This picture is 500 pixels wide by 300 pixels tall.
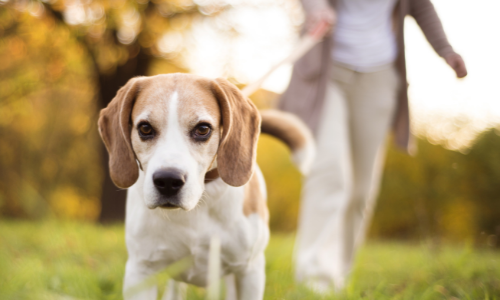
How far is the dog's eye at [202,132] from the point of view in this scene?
5.84 feet

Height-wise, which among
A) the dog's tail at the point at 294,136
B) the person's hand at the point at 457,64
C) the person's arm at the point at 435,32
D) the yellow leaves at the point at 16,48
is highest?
the person's arm at the point at 435,32

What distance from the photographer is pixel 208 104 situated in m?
1.83

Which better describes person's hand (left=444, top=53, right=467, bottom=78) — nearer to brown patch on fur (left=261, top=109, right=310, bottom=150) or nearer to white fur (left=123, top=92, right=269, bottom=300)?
brown patch on fur (left=261, top=109, right=310, bottom=150)

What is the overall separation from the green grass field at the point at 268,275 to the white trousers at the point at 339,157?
0.29 meters

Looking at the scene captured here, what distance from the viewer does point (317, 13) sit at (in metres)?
2.80

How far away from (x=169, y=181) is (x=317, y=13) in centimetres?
Answer: 178

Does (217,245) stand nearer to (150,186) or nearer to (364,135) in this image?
(150,186)

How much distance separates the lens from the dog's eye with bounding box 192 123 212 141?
1780mm

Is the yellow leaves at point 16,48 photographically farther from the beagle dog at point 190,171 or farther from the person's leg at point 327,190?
the beagle dog at point 190,171

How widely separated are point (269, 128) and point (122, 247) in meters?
2.82

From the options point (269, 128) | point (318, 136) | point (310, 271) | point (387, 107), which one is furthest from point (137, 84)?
point (387, 107)

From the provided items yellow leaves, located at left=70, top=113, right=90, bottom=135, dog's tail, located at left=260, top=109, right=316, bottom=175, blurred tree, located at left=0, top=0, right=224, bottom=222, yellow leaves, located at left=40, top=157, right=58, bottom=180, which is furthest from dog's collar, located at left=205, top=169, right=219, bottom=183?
yellow leaves, located at left=40, top=157, right=58, bottom=180

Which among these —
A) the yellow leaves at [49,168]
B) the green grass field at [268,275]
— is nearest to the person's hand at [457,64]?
the green grass field at [268,275]

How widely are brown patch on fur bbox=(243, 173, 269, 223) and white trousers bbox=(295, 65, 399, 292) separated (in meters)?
1.04
